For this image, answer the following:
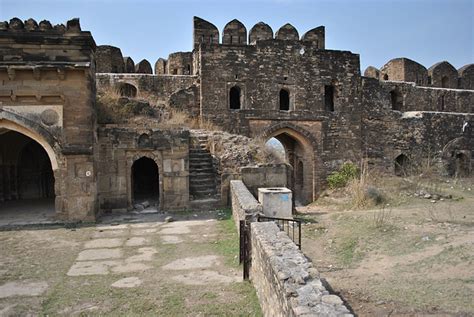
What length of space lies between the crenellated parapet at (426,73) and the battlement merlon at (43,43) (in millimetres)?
17740

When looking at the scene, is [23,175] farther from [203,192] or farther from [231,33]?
[231,33]

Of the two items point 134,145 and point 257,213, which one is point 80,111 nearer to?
point 134,145

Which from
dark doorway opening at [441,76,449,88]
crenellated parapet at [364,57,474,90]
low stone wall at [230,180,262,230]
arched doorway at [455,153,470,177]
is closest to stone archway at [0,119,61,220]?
low stone wall at [230,180,262,230]

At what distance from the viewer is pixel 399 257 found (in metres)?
7.27

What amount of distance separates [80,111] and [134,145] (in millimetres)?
1758

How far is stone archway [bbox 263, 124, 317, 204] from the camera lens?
58.2ft

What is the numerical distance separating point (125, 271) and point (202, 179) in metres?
5.52

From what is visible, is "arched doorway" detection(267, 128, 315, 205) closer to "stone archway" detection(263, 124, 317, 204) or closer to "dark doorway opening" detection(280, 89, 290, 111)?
"stone archway" detection(263, 124, 317, 204)

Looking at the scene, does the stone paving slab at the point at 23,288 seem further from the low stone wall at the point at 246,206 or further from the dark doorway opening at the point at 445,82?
the dark doorway opening at the point at 445,82

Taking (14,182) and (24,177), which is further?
(24,177)

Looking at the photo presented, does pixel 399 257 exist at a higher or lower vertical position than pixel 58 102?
lower

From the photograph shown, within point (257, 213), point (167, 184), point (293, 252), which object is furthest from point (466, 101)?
point (293, 252)

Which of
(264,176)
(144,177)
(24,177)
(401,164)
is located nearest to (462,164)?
(401,164)

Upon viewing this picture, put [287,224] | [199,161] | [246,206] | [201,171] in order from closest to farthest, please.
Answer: [246,206] → [287,224] → [201,171] → [199,161]
